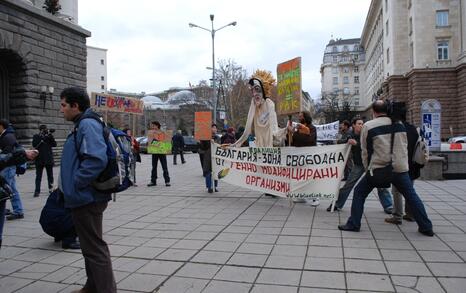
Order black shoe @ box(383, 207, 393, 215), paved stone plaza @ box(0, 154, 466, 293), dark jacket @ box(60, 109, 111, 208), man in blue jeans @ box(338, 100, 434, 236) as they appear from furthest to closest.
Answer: black shoe @ box(383, 207, 393, 215) < man in blue jeans @ box(338, 100, 434, 236) < paved stone plaza @ box(0, 154, 466, 293) < dark jacket @ box(60, 109, 111, 208)

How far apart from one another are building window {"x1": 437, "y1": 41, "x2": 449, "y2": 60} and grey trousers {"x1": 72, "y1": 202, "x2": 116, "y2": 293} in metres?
48.1

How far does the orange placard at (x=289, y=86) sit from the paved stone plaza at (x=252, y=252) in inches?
77.0

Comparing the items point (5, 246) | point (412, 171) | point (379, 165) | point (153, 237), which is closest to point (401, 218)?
point (412, 171)

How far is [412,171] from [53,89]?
1805 centimetres

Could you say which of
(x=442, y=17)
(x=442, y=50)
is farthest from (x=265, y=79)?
(x=442, y=17)

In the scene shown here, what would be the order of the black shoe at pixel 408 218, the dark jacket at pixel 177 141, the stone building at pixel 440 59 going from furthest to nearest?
the stone building at pixel 440 59 → the dark jacket at pixel 177 141 → the black shoe at pixel 408 218

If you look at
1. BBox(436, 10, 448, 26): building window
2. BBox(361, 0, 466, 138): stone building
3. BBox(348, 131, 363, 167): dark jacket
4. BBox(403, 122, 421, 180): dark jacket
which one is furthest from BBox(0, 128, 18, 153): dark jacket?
BBox(436, 10, 448, 26): building window

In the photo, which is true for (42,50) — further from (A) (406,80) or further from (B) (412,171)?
(A) (406,80)

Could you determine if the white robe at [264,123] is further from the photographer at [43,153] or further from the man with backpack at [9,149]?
the photographer at [43,153]

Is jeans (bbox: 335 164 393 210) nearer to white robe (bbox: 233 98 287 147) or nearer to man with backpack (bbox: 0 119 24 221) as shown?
white robe (bbox: 233 98 287 147)

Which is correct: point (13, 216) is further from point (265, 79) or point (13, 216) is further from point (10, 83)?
point (10, 83)

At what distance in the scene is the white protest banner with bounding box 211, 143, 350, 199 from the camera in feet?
24.9

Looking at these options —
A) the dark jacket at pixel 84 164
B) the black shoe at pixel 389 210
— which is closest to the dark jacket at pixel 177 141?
the black shoe at pixel 389 210

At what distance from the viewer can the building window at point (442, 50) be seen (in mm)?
44844
